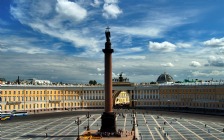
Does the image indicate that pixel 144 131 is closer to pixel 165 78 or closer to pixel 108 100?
pixel 108 100

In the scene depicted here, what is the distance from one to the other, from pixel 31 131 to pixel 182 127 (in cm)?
3081

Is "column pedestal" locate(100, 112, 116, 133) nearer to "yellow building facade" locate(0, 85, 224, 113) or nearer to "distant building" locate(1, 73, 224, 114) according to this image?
"yellow building facade" locate(0, 85, 224, 113)

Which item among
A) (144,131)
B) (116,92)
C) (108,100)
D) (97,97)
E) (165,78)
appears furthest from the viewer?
(165,78)

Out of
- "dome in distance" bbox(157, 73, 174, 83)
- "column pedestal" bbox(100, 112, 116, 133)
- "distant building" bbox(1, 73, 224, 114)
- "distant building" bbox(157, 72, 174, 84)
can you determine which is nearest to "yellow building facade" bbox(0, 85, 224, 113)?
"distant building" bbox(1, 73, 224, 114)

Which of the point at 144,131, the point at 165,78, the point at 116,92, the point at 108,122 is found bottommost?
the point at 144,131

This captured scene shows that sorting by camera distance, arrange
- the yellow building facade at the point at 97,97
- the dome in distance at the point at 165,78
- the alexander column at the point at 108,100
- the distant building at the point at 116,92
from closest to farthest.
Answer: the alexander column at the point at 108,100, the yellow building facade at the point at 97,97, the distant building at the point at 116,92, the dome in distance at the point at 165,78

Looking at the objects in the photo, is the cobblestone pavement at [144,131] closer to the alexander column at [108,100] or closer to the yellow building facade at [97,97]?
the alexander column at [108,100]

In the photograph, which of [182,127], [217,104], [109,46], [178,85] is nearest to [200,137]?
[182,127]

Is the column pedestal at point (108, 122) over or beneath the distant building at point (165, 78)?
beneath

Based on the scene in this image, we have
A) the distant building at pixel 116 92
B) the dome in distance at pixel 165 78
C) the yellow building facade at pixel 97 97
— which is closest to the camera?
the yellow building facade at pixel 97 97

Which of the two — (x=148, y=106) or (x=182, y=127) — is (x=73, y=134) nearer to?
(x=182, y=127)

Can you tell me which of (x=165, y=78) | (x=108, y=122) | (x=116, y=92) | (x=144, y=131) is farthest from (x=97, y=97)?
(x=108, y=122)

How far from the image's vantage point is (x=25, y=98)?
107 metres

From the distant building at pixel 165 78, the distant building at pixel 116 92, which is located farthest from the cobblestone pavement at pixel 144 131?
the distant building at pixel 165 78
